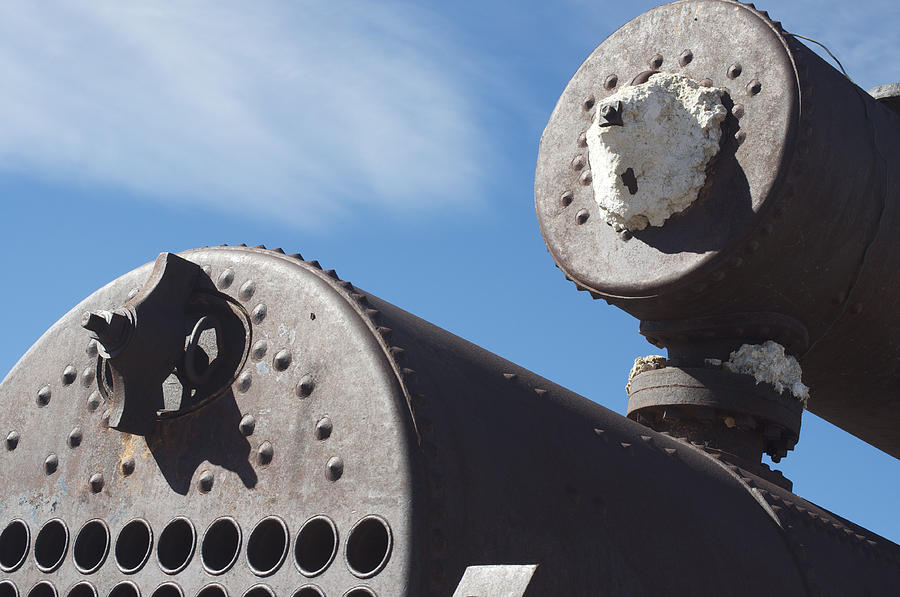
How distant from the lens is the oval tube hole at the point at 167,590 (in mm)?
3199

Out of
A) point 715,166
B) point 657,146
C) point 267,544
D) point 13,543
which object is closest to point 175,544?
point 267,544

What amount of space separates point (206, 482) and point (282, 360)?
0.40 metres

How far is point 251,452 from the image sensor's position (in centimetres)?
327

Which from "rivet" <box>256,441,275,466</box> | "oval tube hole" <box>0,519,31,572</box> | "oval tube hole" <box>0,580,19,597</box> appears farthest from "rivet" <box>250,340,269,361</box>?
"oval tube hole" <box>0,580,19,597</box>

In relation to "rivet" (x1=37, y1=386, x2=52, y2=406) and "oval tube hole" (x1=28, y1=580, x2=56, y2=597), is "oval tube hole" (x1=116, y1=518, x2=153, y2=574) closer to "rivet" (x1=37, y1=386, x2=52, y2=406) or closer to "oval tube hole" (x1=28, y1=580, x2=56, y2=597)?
"oval tube hole" (x1=28, y1=580, x2=56, y2=597)

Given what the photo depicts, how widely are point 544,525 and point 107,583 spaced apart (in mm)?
1241

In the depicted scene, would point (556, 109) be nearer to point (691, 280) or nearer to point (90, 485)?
point (691, 280)

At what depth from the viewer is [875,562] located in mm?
5000

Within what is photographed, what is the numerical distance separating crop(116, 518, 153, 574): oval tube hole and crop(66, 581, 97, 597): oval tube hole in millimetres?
127

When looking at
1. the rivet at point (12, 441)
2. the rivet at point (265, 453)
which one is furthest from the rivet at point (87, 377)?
the rivet at point (265, 453)

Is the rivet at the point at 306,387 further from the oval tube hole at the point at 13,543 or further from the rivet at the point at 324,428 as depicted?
the oval tube hole at the point at 13,543

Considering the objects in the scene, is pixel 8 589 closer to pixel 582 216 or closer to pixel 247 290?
pixel 247 290

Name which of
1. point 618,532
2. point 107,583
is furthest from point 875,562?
point 107,583

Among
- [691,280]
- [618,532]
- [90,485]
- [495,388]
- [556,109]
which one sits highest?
[556,109]
